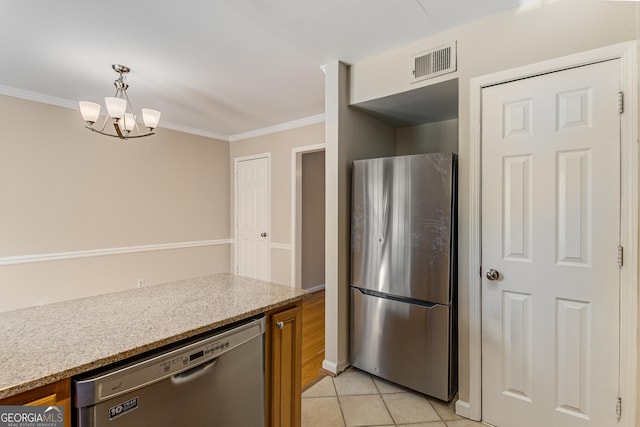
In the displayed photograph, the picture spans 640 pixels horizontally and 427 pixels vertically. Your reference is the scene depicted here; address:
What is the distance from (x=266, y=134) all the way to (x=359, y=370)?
3.28m

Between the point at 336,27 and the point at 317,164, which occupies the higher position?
the point at 336,27

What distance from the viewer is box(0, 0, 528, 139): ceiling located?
5.78 feet

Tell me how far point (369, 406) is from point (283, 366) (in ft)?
3.11

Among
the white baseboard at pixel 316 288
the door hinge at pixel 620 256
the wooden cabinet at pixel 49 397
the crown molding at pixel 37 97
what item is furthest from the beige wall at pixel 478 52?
the crown molding at pixel 37 97

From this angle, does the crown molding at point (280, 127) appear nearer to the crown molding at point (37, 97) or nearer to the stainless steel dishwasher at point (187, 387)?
the crown molding at point (37, 97)

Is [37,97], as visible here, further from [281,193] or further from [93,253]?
[281,193]

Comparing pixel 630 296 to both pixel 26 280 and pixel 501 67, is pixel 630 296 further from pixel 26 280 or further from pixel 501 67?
pixel 26 280

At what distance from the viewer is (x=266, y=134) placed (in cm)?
434

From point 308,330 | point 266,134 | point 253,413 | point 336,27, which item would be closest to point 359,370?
point 308,330

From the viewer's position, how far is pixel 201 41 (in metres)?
2.09

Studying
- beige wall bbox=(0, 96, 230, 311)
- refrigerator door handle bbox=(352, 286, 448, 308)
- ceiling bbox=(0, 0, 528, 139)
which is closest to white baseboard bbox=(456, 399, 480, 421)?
refrigerator door handle bbox=(352, 286, 448, 308)

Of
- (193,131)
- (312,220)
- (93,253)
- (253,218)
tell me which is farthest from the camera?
Answer: (312,220)

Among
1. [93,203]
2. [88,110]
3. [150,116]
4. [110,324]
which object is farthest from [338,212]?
[93,203]

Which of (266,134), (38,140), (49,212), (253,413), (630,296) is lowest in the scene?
(253,413)
